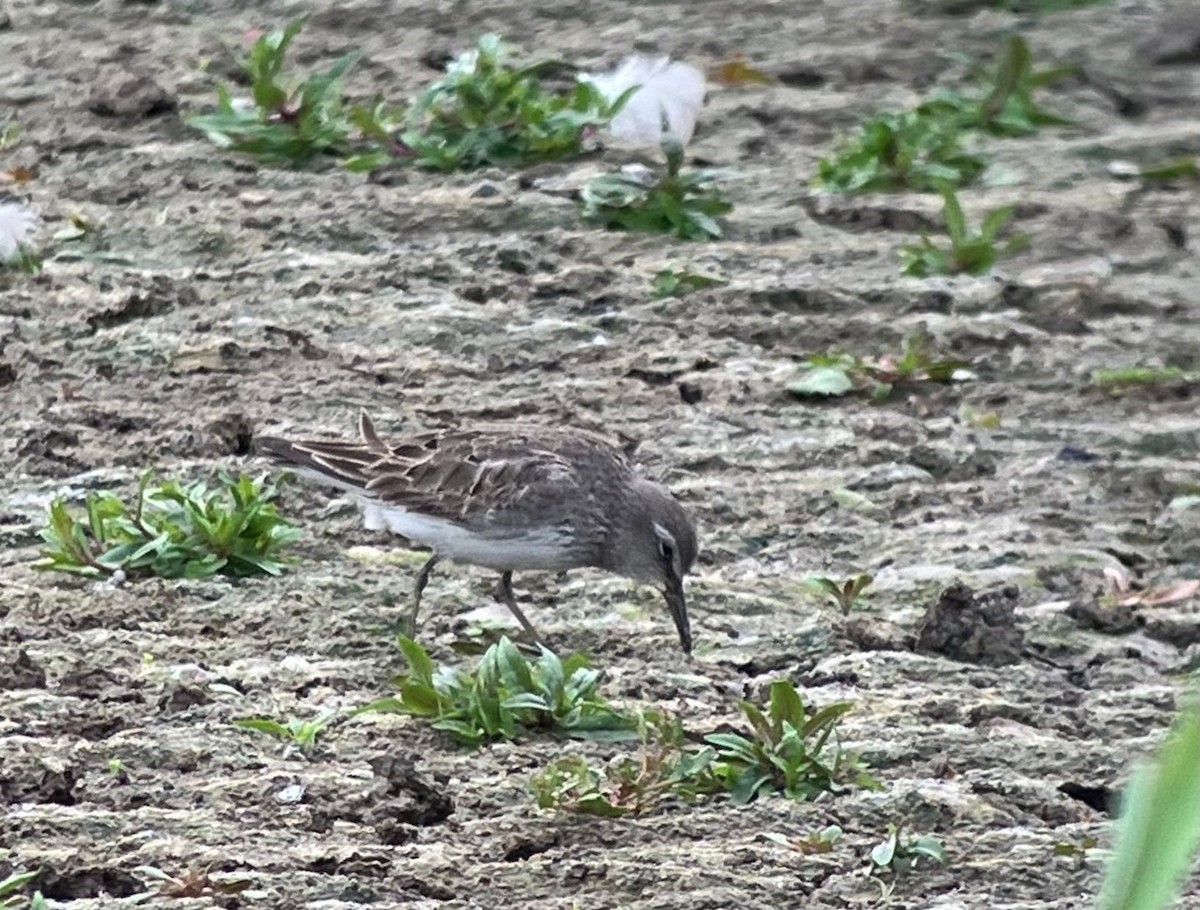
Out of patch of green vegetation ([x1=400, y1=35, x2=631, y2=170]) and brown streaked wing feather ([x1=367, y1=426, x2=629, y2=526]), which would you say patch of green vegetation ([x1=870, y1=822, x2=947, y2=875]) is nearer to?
brown streaked wing feather ([x1=367, y1=426, x2=629, y2=526])

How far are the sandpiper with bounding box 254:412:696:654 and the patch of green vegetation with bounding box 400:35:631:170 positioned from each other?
257 cm

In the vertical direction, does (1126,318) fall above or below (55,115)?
below

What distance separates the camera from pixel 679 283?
7637 mm

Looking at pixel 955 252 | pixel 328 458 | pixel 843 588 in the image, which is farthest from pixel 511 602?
pixel 955 252

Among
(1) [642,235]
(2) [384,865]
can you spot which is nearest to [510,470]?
(2) [384,865]

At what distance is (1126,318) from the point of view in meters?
7.88

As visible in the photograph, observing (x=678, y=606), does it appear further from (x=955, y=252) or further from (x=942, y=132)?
(x=942, y=132)

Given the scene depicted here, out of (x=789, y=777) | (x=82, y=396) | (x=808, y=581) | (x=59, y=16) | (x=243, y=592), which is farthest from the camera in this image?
(x=59, y=16)

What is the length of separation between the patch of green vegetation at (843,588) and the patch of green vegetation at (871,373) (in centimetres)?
131

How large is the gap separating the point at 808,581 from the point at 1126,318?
8.36ft

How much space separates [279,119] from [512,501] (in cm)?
305

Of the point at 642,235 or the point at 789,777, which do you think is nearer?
the point at 789,777

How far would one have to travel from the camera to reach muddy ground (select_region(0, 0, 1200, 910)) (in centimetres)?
429

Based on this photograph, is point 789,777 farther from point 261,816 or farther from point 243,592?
point 243,592
